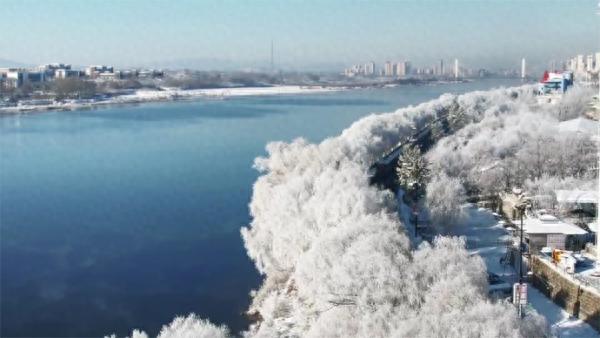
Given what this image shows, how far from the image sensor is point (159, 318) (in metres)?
5.45

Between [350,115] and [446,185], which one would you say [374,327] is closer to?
[446,185]

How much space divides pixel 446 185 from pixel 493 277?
2097 mm

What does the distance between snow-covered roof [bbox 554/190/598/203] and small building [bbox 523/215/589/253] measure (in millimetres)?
856

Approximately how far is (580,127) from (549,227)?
5.35 m

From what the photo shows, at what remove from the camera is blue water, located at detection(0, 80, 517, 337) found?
221 inches

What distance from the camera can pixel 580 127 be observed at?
10.4 metres

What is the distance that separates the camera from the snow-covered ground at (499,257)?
4312 mm

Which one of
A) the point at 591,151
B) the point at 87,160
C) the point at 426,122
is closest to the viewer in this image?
the point at 591,151

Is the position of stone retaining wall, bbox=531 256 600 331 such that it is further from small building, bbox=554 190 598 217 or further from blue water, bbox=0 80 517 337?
blue water, bbox=0 80 517 337

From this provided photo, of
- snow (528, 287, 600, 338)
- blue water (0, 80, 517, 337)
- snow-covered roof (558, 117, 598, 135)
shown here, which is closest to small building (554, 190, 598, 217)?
snow (528, 287, 600, 338)

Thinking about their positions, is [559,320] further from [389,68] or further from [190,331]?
[389,68]

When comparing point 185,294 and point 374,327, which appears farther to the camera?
point 185,294

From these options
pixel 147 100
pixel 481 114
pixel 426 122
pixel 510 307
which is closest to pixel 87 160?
pixel 426 122

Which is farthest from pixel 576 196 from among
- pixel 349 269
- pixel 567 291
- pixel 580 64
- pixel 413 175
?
pixel 580 64
